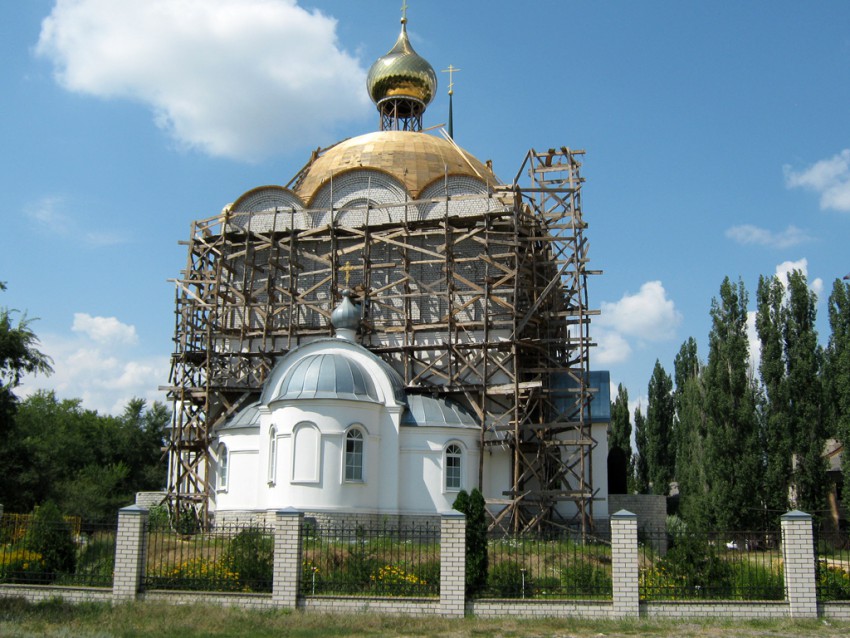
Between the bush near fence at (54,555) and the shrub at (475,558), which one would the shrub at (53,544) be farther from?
the shrub at (475,558)

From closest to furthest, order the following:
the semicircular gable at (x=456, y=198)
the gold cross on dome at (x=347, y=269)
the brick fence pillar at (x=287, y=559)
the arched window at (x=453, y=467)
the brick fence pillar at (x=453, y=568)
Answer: the brick fence pillar at (x=453, y=568) → the brick fence pillar at (x=287, y=559) → the arched window at (x=453, y=467) → the semicircular gable at (x=456, y=198) → the gold cross on dome at (x=347, y=269)

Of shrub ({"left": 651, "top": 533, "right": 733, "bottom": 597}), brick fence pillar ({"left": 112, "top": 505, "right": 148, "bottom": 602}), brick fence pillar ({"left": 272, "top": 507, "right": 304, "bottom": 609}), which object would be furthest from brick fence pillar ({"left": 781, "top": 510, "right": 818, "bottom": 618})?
brick fence pillar ({"left": 112, "top": 505, "right": 148, "bottom": 602})

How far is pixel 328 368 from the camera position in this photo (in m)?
18.5

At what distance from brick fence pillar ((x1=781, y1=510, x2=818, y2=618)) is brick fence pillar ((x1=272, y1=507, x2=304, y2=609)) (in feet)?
20.1

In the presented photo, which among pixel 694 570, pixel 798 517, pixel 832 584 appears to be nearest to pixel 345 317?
pixel 694 570

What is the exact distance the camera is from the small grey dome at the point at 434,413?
752 inches

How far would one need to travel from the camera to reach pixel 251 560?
12.3 metres

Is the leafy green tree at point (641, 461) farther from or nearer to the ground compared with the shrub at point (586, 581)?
farther from the ground

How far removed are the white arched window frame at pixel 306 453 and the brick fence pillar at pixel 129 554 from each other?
556 centimetres

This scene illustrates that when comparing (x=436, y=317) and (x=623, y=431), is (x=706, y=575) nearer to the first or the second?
(x=436, y=317)

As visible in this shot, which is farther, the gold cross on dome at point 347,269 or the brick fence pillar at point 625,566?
the gold cross on dome at point 347,269

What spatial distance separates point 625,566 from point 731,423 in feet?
36.0

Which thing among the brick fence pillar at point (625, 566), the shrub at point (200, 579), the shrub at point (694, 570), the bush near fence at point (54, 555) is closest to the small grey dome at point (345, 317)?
the bush near fence at point (54, 555)

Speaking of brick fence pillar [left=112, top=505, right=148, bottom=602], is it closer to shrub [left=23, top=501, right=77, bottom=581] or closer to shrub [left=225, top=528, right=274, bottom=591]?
shrub [left=225, top=528, right=274, bottom=591]
